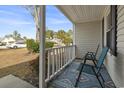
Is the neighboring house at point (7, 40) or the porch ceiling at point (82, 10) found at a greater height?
the porch ceiling at point (82, 10)

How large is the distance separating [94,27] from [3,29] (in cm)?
570

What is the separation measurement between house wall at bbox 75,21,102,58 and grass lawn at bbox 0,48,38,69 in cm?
439

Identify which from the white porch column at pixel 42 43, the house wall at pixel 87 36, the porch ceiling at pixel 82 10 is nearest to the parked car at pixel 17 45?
the white porch column at pixel 42 43

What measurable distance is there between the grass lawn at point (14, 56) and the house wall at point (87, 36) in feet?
14.4

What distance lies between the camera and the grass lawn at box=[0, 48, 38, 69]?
4.04 metres

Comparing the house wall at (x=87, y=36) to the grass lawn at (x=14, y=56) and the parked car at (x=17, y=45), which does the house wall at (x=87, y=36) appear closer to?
the grass lawn at (x=14, y=56)

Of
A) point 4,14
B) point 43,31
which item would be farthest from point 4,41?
point 43,31

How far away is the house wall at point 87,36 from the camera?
8.67 meters

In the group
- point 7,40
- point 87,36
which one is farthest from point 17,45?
point 87,36

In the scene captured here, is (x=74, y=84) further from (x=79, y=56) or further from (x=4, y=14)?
(x=79, y=56)

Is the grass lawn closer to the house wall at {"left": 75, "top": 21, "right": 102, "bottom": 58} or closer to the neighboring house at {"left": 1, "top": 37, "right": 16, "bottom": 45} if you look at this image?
the neighboring house at {"left": 1, "top": 37, "right": 16, "bottom": 45}

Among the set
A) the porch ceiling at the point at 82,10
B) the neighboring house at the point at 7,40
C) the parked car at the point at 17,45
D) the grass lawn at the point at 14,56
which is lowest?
the grass lawn at the point at 14,56

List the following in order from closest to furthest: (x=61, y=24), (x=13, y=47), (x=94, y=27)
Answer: (x=13, y=47) < (x=94, y=27) < (x=61, y=24)

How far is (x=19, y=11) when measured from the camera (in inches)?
197
